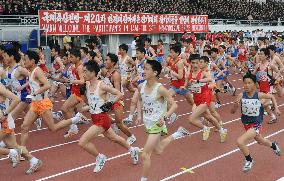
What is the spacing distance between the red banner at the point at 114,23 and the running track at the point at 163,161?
13.9 meters

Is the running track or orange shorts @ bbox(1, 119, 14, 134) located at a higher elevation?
orange shorts @ bbox(1, 119, 14, 134)

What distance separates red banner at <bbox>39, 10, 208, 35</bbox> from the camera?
24400mm

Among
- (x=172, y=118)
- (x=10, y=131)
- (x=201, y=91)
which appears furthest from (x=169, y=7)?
(x=10, y=131)

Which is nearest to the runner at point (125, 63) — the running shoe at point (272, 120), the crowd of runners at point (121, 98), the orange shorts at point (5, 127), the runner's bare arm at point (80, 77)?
the crowd of runners at point (121, 98)

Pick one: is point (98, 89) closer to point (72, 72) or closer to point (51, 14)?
point (72, 72)

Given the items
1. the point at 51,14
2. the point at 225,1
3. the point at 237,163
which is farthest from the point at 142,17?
the point at 237,163

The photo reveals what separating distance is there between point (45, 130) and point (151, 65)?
5.34m

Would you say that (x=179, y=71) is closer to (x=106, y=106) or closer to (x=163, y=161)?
Result: (x=163, y=161)

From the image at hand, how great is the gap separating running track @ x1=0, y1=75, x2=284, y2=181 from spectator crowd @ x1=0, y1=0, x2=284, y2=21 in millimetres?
14695

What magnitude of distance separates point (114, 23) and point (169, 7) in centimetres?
814

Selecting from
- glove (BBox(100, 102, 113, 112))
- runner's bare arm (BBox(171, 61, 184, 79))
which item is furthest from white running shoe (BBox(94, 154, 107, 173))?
runner's bare arm (BBox(171, 61, 184, 79))

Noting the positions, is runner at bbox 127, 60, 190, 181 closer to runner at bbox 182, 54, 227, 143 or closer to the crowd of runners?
the crowd of runners

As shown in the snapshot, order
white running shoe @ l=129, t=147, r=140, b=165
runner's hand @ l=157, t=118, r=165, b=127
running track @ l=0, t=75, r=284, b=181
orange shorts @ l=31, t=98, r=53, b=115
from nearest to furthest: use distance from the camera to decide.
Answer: runner's hand @ l=157, t=118, r=165, b=127, running track @ l=0, t=75, r=284, b=181, white running shoe @ l=129, t=147, r=140, b=165, orange shorts @ l=31, t=98, r=53, b=115

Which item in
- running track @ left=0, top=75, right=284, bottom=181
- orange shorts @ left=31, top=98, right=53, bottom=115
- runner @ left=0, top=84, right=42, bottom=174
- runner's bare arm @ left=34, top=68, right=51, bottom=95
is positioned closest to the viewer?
runner @ left=0, top=84, right=42, bottom=174
